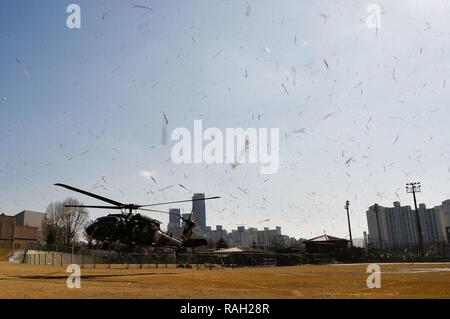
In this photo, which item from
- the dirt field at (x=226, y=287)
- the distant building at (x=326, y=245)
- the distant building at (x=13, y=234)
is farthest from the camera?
the distant building at (x=13, y=234)

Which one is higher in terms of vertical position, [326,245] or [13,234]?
[13,234]

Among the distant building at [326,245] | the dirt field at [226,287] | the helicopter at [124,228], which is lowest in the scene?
the distant building at [326,245]

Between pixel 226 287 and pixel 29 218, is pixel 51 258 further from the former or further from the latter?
pixel 29 218

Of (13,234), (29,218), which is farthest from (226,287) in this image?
(29,218)

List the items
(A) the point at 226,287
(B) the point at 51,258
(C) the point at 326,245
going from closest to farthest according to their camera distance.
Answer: (A) the point at 226,287
(B) the point at 51,258
(C) the point at 326,245

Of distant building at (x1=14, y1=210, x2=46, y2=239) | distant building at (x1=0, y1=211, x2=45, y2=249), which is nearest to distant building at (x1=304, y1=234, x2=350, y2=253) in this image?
distant building at (x1=0, y1=211, x2=45, y2=249)

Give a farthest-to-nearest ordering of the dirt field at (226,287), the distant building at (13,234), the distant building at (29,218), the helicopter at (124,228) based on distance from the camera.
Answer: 1. the distant building at (29,218)
2. the distant building at (13,234)
3. the helicopter at (124,228)
4. the dirt field at (226,287)

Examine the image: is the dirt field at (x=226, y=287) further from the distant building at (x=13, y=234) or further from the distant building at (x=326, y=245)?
the distant building at (x=13, y=234)

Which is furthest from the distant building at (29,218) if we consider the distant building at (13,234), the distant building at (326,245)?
the distant building at (326,245)

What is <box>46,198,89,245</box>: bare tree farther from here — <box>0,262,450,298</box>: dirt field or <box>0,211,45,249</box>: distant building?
<box>0,262,450,298</box>: dirt field

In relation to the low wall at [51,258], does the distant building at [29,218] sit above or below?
above

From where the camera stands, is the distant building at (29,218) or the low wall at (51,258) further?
the distant building at (29,218)
